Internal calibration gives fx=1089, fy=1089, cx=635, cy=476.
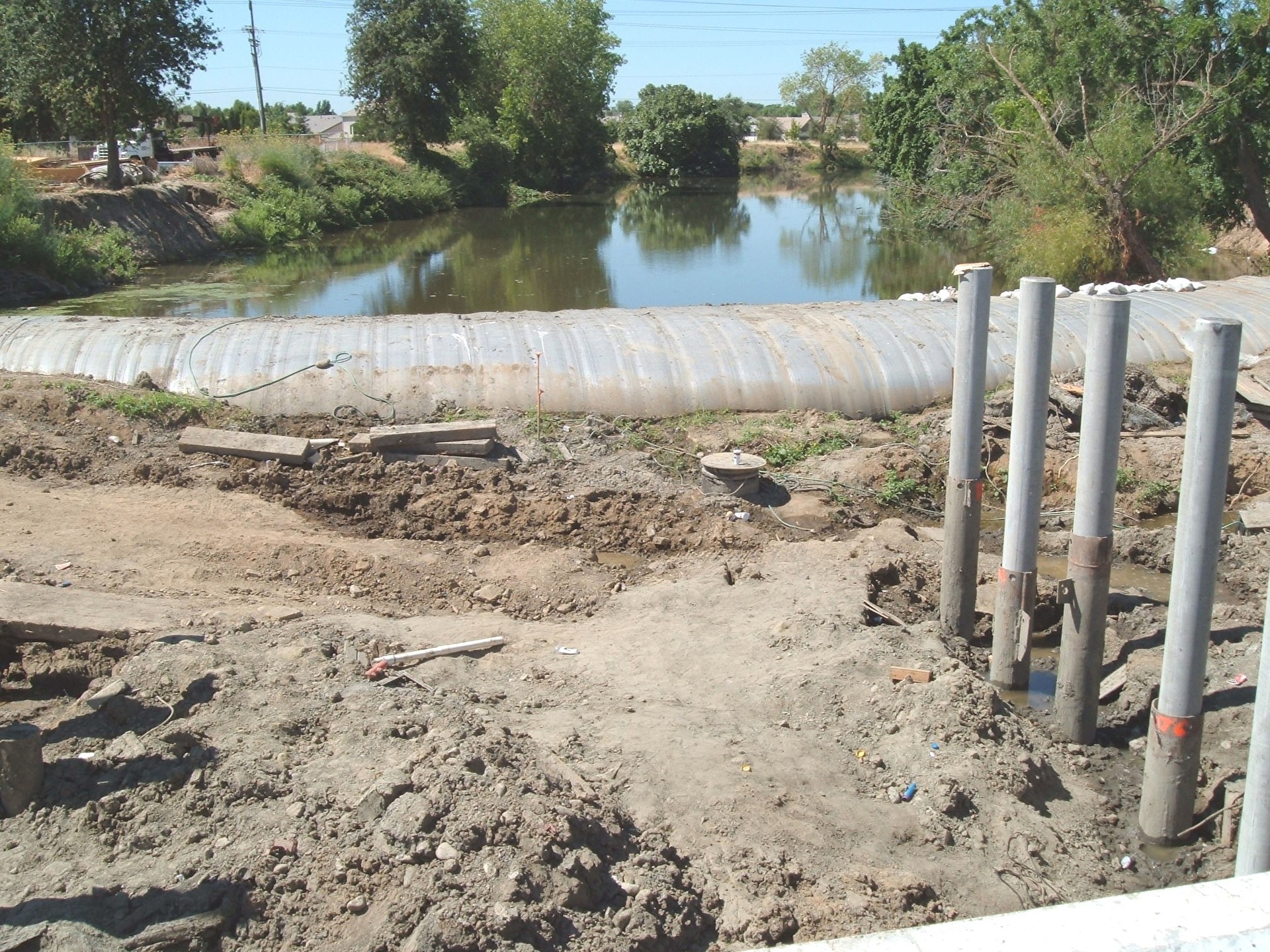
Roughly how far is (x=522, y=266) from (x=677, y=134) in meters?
37.5

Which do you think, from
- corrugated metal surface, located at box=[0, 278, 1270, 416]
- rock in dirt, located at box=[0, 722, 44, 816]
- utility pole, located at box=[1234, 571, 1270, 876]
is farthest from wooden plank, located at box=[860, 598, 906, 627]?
rock in dirt, located at box=[0, 722, 44, 816]

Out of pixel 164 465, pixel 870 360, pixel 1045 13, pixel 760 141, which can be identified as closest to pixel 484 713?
pixel 164 465

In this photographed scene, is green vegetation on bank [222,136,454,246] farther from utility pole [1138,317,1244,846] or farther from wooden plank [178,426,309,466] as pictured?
utility pole [1138,317,1244,846]

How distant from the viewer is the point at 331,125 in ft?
274

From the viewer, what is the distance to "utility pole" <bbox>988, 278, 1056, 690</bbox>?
23.1 ft

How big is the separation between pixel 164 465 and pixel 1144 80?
21.8 meters

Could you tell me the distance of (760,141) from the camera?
84000 millimetres

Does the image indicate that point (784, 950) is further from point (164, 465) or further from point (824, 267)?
point (824, 267)

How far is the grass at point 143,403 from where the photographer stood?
1215 centimetres

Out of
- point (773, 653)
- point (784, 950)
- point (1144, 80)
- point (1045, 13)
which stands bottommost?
point (773, 653)

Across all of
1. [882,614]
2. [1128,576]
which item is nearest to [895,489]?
[1128,576]

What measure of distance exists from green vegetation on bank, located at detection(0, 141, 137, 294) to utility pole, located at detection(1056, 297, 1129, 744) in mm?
23599

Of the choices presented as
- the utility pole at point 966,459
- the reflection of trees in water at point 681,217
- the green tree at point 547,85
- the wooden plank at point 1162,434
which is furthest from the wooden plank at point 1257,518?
the green tree at point 547,85

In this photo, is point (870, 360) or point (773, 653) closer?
point (773, 653)
